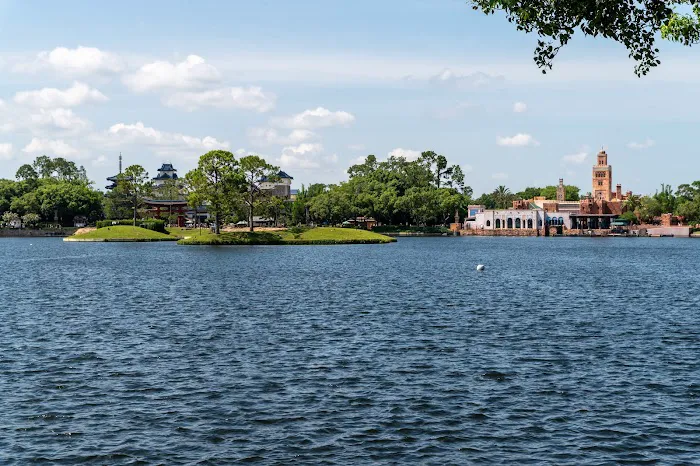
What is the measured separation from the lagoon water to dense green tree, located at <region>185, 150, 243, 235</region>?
99.8m

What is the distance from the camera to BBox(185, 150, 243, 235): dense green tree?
169500 millimetres

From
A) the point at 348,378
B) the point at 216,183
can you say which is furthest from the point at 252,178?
the point at 348,378

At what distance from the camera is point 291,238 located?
182250mm

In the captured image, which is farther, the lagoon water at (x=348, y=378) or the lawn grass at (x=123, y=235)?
the lawn grass at (x=123, y=235)

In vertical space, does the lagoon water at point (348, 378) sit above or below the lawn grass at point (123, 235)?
below

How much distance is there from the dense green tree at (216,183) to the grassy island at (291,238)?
21.4 feet

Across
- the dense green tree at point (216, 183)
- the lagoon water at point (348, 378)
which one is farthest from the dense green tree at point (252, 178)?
the lagoon water at point (348, 378)

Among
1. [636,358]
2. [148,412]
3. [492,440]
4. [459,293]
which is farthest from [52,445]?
[459,293]

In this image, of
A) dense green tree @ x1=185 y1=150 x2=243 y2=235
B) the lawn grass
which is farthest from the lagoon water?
the lawn grass

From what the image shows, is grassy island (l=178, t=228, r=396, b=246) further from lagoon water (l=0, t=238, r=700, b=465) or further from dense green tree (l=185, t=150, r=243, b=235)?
lagoon water (l=0, t=238, r=700, b=465)

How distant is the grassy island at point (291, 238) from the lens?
172250 millimetres

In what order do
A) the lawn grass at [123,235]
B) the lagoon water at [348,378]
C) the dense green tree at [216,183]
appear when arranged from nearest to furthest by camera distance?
the lagoon water at [348,378]
the dense green tree at [216,183]
the lawn grass at [123,235]

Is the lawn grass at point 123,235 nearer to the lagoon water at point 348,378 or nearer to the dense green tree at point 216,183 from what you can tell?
the dense green tree at point 216,183

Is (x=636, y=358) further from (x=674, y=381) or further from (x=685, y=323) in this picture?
(x=685, y=323)
